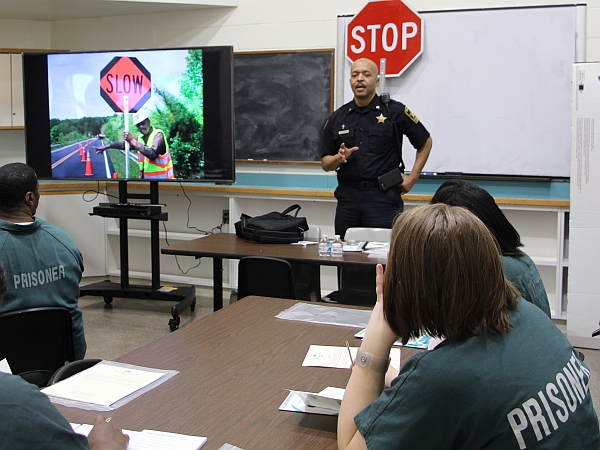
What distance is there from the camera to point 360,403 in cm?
131

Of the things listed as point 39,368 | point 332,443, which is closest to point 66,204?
point 39,368

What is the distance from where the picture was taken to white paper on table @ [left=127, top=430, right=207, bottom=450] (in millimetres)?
1312

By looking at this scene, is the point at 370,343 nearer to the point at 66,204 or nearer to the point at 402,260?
the point at 402,260

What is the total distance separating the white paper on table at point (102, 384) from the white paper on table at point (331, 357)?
1.35 ft

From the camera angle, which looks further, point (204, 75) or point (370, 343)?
point (204, 75)

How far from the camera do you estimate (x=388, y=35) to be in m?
5.35

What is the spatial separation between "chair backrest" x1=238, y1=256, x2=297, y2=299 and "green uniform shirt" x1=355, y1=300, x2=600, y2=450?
87.3 inches

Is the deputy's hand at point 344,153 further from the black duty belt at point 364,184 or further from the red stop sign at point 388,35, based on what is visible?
the red stop sign at point 388,35

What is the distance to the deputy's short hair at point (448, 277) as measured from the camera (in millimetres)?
1150

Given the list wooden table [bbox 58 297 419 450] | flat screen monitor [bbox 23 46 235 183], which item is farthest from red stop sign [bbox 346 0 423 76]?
wooden table [bbox 58 297 419 450]

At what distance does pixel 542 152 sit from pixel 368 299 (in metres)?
2.10

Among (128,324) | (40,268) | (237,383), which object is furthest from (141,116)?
(237,383)

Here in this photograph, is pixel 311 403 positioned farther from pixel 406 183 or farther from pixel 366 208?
pixel 406 183

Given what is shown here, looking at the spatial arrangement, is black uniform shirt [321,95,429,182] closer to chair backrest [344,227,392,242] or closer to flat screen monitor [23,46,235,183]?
chair backrest [344,227,392,242]
